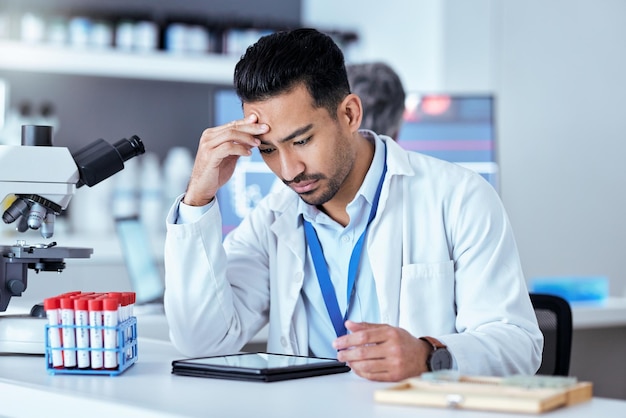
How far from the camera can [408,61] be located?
452 cm

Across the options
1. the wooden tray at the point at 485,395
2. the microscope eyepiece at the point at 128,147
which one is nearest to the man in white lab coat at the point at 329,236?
the microscope eyepiece at the point at 128,147

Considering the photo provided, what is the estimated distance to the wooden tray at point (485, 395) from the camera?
3.66ft

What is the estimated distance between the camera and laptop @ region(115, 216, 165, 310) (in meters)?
2.95

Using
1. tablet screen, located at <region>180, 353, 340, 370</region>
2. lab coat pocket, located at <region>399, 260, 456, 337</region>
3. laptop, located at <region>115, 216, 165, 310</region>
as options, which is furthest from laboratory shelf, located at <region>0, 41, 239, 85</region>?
tablet screen, located at <region>180, 353, 340, 370</region>

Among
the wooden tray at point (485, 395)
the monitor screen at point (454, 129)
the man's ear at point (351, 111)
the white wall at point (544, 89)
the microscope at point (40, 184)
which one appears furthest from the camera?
the white wall at point (544, 89)

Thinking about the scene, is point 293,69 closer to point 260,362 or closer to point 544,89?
point 260,362

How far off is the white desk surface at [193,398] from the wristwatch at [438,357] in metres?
0.11

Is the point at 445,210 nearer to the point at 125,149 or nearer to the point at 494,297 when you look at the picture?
the point at 494,297

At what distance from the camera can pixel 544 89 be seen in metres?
4.41

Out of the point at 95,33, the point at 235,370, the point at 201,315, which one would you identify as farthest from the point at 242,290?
the point at 95,33

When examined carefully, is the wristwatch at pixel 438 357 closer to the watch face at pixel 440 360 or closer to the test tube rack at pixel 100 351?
the watch face at pixel 440 360

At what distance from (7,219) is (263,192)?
69.2 inches

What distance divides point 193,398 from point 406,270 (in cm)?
69

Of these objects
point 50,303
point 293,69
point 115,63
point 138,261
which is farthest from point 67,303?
point 115,63
